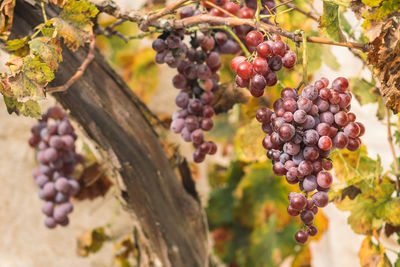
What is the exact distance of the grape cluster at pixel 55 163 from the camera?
3.02ft

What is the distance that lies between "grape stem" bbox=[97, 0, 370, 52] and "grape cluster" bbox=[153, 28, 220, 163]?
0.08 ft

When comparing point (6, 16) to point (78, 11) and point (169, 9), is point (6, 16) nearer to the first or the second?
point (78, 11)

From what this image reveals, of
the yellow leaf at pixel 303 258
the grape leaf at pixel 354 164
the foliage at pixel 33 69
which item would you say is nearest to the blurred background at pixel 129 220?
the yellow leaf at pixel 303 258

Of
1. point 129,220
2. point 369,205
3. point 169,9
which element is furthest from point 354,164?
point 129,220

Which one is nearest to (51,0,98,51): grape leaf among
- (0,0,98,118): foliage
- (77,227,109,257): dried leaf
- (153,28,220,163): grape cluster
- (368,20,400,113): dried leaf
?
(0,0,98,118): foliage

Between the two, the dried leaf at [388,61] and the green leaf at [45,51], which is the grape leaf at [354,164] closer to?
the dried leaf at [388,61]

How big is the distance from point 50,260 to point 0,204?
0.25m

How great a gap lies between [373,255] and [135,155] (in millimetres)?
470

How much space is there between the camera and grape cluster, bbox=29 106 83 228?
0.92m

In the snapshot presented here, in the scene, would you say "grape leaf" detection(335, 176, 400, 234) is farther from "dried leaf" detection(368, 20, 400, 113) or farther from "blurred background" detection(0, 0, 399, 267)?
"blurred background" detection(0, 0, 399, 267)

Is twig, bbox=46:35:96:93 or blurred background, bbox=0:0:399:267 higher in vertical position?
twig, bbox=46:35:96:93

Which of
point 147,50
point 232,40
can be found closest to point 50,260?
point 147,50

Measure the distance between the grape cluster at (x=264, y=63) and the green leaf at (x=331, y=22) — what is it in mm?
113

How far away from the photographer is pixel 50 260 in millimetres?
1412
